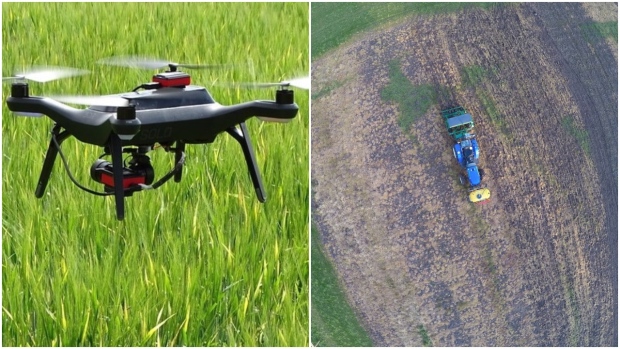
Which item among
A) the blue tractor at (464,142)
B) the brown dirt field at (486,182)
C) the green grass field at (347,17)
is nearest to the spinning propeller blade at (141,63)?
the green grass field at (347,17)

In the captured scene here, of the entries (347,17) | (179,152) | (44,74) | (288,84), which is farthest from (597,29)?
(44,74)

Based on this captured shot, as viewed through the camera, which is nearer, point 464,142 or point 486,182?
point 464,142

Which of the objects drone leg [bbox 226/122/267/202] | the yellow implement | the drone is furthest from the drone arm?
the yellow implement

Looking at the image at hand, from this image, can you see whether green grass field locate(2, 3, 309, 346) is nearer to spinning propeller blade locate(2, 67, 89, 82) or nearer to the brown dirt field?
spinning propeller blade locate(2, 67, 89, 82)

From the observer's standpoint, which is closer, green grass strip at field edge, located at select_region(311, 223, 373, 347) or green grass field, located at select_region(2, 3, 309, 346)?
green grass field, located at select_region(2, 3, 309, 346)

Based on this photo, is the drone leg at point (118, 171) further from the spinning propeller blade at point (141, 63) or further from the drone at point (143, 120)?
the spinning propeller blade at point (141, 63)

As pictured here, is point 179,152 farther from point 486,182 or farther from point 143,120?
point 486,182
